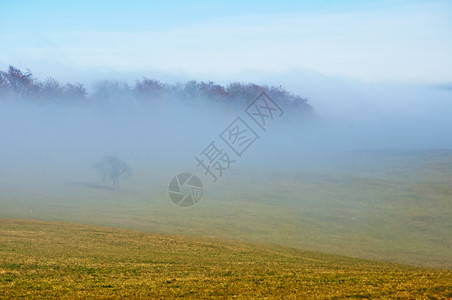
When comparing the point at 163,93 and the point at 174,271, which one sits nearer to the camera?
the point at 174,271

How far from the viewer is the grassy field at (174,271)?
22062 millimetres

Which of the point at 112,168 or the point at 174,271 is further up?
the point at 112,168

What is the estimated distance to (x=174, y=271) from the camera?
96.8 feet

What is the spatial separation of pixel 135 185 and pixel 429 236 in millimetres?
46686

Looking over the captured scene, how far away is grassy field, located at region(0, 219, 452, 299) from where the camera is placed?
2206cm

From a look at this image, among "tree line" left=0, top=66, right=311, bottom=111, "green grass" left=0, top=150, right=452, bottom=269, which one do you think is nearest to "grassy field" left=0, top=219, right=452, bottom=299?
"green grass" left=0, top=150, right=452, bottom=269

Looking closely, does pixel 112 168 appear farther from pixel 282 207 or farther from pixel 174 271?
pixel 174 271

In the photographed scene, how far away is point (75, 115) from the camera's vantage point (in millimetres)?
162500

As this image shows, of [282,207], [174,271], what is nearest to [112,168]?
[282,207]

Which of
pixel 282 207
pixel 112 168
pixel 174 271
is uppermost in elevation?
pixel 112 168

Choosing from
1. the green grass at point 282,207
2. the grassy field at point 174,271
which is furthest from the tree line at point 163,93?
the grassy field at point 174,271

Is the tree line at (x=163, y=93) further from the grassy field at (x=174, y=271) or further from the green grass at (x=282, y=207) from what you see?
the grassy field at (x=174, y=271)

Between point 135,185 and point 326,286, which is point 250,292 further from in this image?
point 135,185

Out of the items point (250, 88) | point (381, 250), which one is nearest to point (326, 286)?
point (381, 250)
